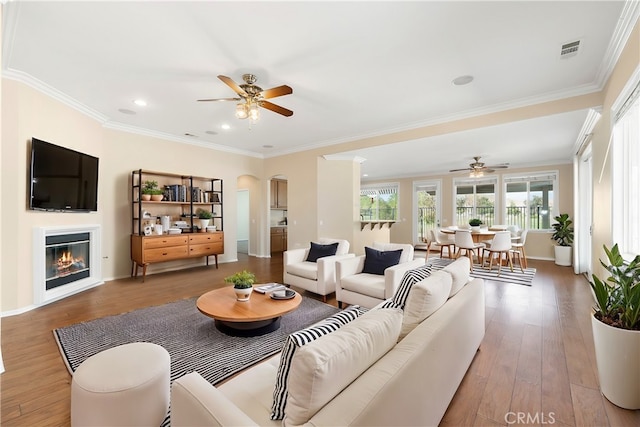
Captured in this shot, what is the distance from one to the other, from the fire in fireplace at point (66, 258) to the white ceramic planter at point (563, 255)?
970cm

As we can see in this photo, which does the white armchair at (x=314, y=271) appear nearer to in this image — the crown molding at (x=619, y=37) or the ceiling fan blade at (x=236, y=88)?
the ceiling fan blade at (x=236, y=88)

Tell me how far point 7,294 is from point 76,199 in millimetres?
1450

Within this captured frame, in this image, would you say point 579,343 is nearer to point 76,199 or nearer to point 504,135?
point 504,135

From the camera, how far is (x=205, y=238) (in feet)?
19.2

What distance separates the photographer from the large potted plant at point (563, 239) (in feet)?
21.3

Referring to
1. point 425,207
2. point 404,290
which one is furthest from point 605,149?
point 425,207

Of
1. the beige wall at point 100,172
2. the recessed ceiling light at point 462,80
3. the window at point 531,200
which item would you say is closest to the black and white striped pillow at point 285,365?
the recessed ceiling light at point 462,80

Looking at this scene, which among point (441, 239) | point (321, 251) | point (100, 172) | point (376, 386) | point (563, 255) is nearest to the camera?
point (376, 386)

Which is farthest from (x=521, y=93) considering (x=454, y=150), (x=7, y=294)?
(x=7, y=294)

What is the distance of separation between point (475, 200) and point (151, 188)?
8.83 m

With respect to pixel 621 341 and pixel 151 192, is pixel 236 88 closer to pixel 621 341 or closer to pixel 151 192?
pixel 151 192

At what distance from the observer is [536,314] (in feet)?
11.1

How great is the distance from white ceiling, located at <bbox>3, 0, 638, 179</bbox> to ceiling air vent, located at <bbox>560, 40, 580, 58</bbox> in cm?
6
